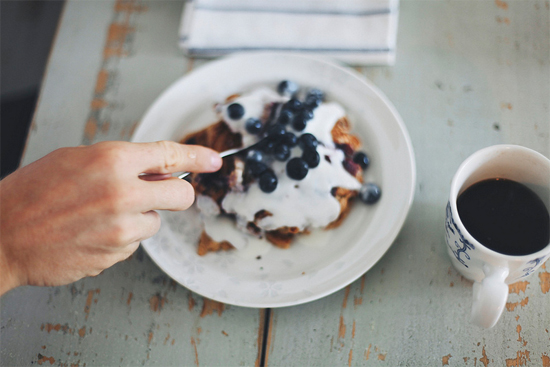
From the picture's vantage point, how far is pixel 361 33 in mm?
1302

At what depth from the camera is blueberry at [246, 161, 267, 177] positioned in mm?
1001

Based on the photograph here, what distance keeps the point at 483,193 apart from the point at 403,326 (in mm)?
365

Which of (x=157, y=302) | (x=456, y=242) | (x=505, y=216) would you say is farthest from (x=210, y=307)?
(x=505, y=216)

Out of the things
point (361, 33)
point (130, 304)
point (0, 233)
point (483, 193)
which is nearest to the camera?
point (0, 233)

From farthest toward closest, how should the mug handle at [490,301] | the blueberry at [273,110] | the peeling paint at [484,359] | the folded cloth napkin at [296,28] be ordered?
the folded cloth napkin at [296,28] → the blueberry at [273,110] → the peeling paint at [484,359] → the mug handle at [490,301]

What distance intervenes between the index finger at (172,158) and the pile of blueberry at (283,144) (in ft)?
0.40

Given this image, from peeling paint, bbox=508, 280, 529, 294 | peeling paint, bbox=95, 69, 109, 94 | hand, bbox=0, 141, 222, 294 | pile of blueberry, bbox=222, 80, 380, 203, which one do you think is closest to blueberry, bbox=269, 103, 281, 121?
pile of blueberry, bbox=222, 80, 380, 203

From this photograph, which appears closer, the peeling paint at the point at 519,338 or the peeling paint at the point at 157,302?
the peeling paint at the point at 519,338

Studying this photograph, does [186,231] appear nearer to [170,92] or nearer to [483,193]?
[170,92]

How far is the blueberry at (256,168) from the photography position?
1001mm

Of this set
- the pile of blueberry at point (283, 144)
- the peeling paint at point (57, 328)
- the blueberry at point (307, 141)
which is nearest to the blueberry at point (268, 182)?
the pile of blueberry at point (283, 144)

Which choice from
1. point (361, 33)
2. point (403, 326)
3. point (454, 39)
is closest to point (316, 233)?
point (403, 326)

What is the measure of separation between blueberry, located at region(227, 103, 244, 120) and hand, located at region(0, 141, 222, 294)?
301 mm

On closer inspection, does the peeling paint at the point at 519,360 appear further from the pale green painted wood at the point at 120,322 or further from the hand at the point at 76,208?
the hand at the point at 76,208
